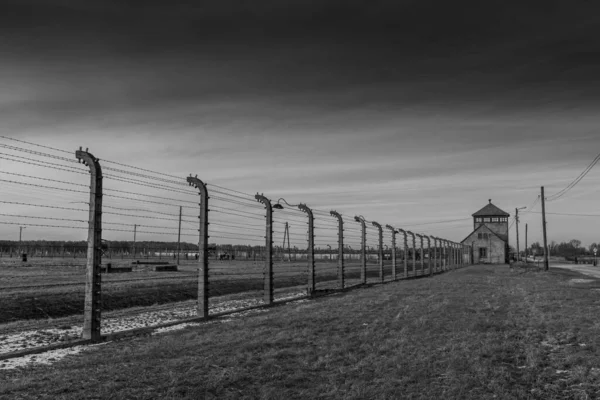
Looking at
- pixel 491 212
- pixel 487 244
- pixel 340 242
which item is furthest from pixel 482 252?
pixel 340 242

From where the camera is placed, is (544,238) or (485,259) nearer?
(544,238)

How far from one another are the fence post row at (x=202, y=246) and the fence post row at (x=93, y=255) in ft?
10.1

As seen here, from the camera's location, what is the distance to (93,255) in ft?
30.1

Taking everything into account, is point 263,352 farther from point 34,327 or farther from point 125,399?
point 34,327

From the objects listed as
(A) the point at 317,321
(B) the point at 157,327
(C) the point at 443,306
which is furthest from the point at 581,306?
(B) the point at 157,327

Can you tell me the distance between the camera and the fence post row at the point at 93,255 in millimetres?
9125

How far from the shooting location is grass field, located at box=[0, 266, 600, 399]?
19.6 ft

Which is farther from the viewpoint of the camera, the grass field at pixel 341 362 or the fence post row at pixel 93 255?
the fence post row at pixel 93 255

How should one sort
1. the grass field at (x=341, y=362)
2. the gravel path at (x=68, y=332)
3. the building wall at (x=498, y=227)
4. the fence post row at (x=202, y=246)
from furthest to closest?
the building wall at (x=498, y=227) < the fence post row at (x=202, y=246) < the gravel path at (x=68, y=332) < the grass field at (x=341, y=362)

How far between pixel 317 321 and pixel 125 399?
21.2 ft

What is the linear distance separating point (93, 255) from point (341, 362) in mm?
4823

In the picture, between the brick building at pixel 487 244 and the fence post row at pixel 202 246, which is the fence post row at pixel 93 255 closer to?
the fence post row at pixel 202 246

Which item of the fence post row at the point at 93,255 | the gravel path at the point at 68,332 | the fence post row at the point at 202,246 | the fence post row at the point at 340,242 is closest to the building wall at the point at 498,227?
the fence post row at the point at 340,242

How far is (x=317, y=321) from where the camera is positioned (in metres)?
11.6
